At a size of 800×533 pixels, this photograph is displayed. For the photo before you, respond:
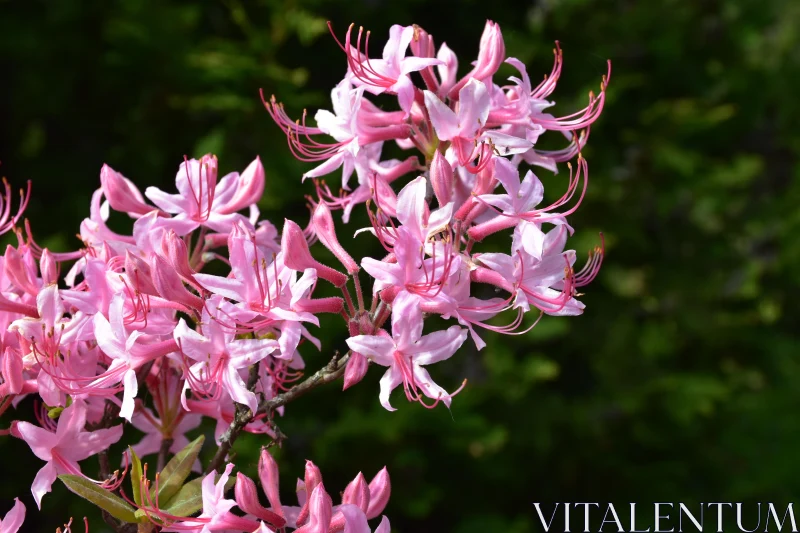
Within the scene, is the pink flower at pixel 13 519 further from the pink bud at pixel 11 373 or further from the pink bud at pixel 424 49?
the pink bud at pixel 424 49

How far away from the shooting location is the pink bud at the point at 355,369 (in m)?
0.99

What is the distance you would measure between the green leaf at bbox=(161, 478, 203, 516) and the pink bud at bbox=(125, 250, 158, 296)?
0.23 m

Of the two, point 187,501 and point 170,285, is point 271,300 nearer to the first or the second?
point 170,285

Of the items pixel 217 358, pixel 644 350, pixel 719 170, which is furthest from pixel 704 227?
pixel 217 358

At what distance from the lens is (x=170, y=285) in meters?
0.99

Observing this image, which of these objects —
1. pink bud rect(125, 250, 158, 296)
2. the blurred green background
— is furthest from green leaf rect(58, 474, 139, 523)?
the blurred green background

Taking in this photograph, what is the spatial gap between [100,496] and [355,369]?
0.31 meters

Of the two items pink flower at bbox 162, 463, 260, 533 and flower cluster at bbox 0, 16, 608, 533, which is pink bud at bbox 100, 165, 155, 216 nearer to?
flower cluster at bbox 0, 16, 608, 533

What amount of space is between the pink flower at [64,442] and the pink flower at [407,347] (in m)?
0.32

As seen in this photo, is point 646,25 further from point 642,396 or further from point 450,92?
point 450,92

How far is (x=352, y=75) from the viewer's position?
111cm

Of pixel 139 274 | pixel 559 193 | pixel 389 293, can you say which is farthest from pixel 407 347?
pixel 559 193

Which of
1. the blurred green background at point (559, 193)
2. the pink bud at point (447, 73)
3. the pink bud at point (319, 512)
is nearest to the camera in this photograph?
the pink bud at point (319, 512)

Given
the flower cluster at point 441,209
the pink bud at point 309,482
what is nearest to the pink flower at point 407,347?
the flower cluster at point 441,209
